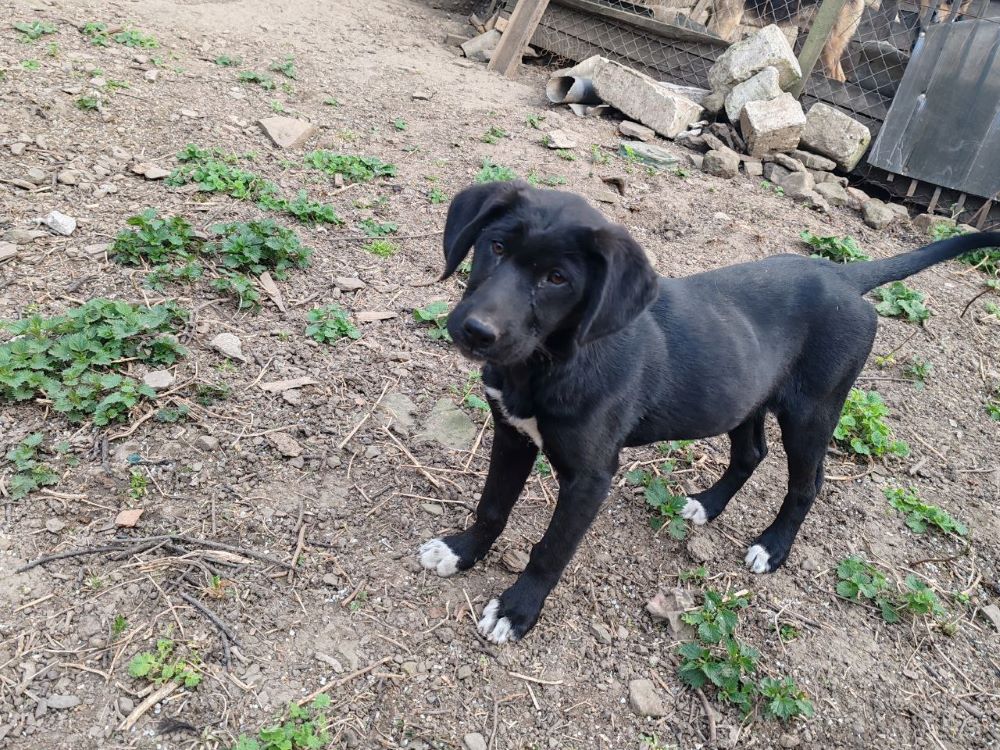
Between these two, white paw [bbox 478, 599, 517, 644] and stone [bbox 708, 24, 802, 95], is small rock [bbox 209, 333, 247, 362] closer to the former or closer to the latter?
white paw [bbox 478, 599, 517, 644]

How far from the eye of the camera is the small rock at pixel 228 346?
3859mm

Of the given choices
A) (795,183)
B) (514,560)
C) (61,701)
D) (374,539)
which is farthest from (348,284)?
(795,183)

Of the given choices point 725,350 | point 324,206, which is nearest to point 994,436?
point 725,350

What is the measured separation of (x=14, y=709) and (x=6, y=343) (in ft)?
6.02

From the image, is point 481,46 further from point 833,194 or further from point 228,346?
point 228,346

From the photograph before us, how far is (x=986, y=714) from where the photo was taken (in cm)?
304

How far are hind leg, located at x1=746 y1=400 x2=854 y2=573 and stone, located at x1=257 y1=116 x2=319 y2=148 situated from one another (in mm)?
4323

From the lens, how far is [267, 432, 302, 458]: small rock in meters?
3.48

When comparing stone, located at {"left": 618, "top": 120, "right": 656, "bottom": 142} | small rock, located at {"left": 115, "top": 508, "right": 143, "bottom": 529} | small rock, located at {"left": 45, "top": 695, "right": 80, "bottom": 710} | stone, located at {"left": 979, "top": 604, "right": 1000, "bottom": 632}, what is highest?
stone, located at {"left": 618, "top": 120, "right": 656, "bottom": 142}

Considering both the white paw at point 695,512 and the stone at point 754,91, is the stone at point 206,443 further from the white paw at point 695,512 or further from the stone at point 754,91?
the stone at point 754,91

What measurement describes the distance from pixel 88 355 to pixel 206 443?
0.75 m

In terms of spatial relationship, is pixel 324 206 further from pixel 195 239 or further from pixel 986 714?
pixel 986 714

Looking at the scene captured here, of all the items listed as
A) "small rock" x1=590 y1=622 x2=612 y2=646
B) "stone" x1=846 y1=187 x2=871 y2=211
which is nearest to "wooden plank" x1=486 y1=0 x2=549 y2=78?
"stone" x1=846 y1=187 x2=871 y2=211

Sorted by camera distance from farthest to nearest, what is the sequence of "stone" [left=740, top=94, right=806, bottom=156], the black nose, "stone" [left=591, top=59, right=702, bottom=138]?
1. "stone" [left=591, top=59, right=702, bottom=138]
2. "stone" [left=740, top=94, right=806, bottom=156]
3. the black nose
